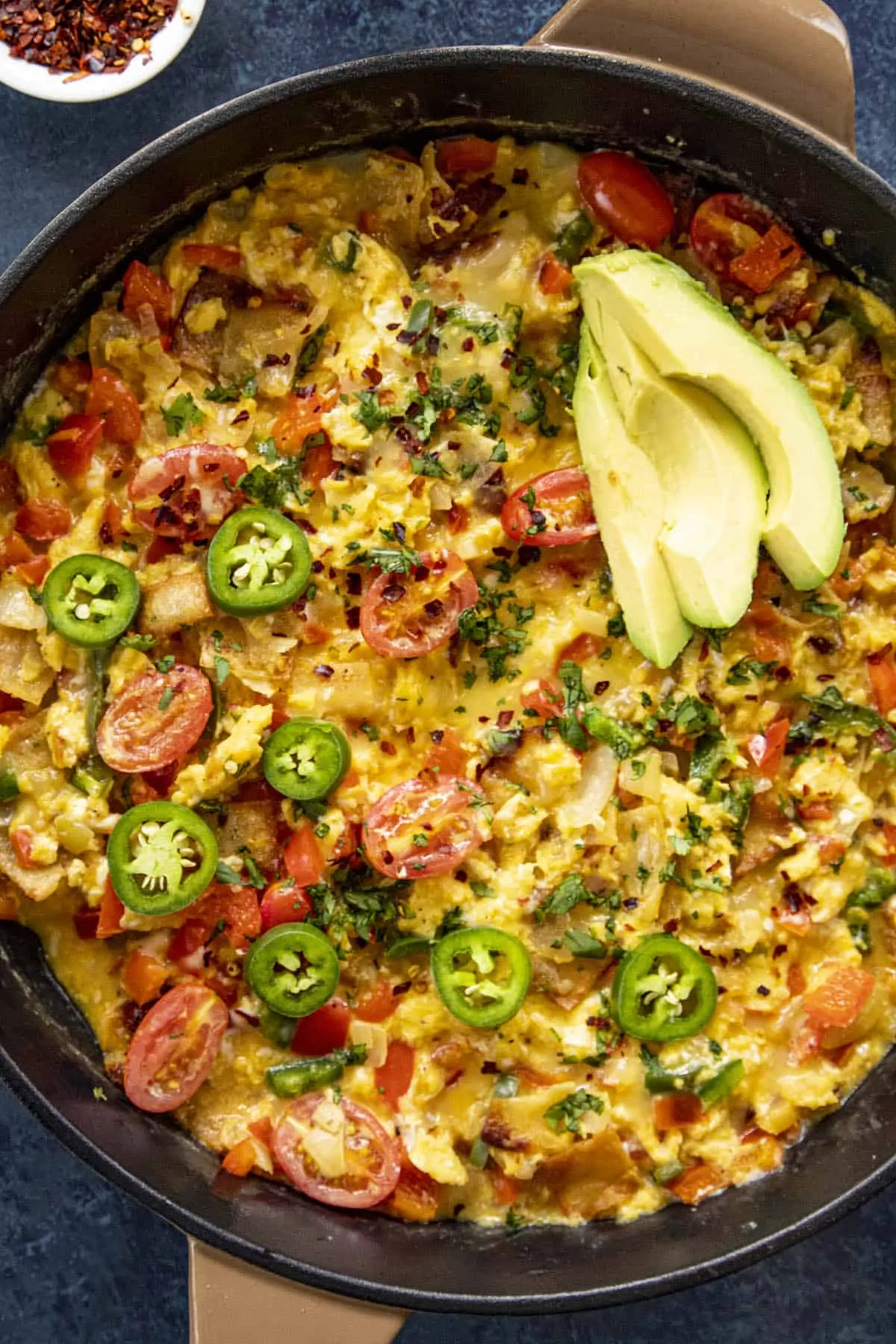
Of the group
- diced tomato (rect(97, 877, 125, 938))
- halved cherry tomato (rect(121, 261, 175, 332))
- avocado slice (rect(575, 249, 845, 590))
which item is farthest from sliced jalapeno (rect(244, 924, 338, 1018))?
halved cherry tomato (rect(121, 261, 175, 332))

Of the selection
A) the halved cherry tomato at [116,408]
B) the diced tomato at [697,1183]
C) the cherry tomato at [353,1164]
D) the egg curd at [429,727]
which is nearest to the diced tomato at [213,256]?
the egg curd at [429,727]

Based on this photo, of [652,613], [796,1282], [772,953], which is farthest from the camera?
[796,1282]

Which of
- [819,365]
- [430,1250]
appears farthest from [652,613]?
[430,1250]

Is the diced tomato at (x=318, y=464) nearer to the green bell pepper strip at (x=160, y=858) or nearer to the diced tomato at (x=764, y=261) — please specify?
the green bell pepper strip at (x=160, y=858)

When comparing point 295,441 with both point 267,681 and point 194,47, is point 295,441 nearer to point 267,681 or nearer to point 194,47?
point 267,681

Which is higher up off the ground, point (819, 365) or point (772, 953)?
point (819, 365)

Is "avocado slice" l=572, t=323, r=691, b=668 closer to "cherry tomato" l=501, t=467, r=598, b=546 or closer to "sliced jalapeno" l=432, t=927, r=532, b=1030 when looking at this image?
"cherry tomato" l=501, t=467, r=598, b=546

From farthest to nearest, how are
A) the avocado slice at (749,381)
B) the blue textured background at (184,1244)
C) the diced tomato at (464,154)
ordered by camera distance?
the blue textured background at (184,1244)
the diced tomato at (464,154)
the avocado slice at (749,381)
